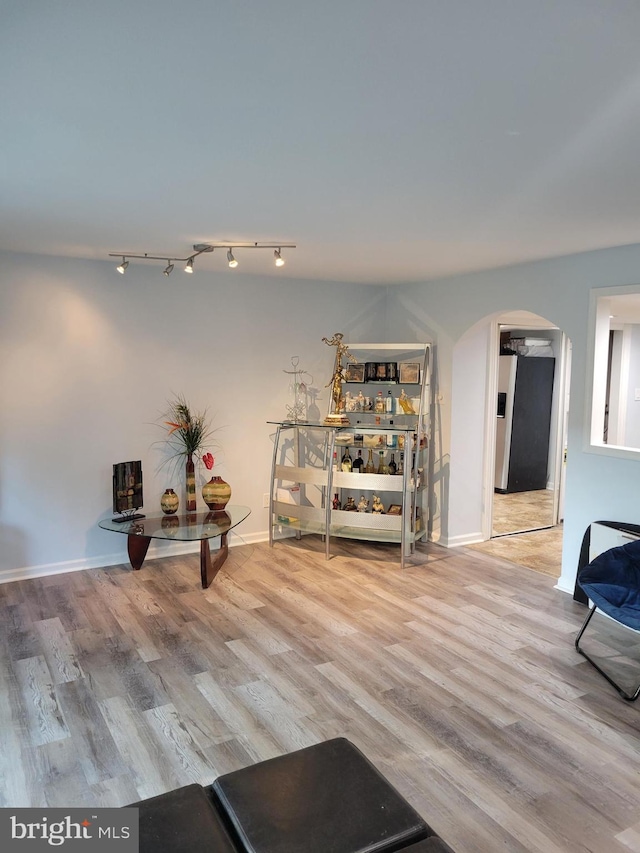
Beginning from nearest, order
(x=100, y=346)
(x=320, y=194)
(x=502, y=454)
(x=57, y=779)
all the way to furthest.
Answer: (x=57, y=779), (x=320, y=194), (x=100, y=346), (x=502, y=454)

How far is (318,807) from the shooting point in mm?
1554

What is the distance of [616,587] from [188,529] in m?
2.78

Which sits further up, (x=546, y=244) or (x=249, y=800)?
(x=546, y=244)

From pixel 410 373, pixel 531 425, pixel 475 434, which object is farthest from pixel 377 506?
pixel 531 425

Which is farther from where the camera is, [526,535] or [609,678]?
[526,535]

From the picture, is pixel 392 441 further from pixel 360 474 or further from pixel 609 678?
pixel 609 678

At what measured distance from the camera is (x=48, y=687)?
3.04 m

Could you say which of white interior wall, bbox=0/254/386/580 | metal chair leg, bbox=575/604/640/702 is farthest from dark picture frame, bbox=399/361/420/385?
metal chair leg, bbox=575/604/640/702

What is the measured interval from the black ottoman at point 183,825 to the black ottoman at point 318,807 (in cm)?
6

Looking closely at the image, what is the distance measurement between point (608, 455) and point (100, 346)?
3711 mm

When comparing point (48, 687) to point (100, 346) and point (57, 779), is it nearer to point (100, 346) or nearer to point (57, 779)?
point (57, 779)

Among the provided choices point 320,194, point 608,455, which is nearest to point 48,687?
point 320,194

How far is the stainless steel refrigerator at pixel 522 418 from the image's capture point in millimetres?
7336

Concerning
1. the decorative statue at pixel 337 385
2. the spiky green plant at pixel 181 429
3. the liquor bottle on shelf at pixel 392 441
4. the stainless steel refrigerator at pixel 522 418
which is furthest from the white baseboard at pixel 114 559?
the stainless steel refrigerator at pixel 522 418
